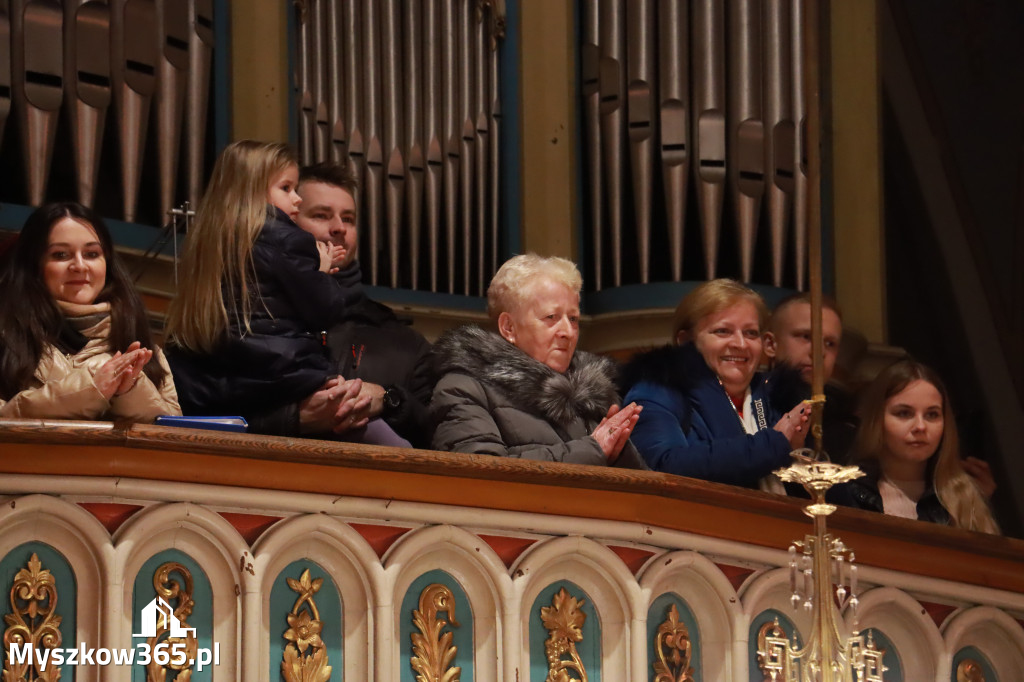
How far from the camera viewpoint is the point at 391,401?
4.39 m

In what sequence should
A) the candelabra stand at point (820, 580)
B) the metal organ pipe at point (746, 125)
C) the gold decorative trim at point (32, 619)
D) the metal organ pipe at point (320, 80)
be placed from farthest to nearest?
the metal organ pipe at point (746, 125) → the metal organ pipe at point (320, 80) → the gold decorative trim at point (32, 619) → the candelabra stand at point (820, 580)

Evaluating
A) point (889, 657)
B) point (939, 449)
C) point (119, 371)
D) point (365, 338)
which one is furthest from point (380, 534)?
point (939, 449)

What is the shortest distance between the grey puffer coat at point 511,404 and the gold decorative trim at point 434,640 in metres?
0.39

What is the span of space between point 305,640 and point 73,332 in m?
0.82

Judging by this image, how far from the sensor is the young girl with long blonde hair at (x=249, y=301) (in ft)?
13.6

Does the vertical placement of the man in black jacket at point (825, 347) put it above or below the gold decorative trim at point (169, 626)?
above

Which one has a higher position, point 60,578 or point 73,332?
point 73,332

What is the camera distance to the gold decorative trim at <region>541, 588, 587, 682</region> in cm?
383

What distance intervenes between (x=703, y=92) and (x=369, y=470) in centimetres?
269

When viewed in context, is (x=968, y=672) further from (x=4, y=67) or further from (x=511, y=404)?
(x=4, y=67)

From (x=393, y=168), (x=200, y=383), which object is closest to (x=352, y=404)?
(x=200, y=383)

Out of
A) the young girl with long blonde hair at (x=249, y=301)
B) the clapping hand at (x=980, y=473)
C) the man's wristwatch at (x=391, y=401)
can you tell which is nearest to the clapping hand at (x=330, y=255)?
the young girl with long blonde hair at (x=249, y=301)

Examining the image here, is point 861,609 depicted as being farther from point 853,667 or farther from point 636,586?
point 636,586

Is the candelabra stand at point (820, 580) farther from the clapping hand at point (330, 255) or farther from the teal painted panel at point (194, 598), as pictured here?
the clapping hand at point (330, 255)
